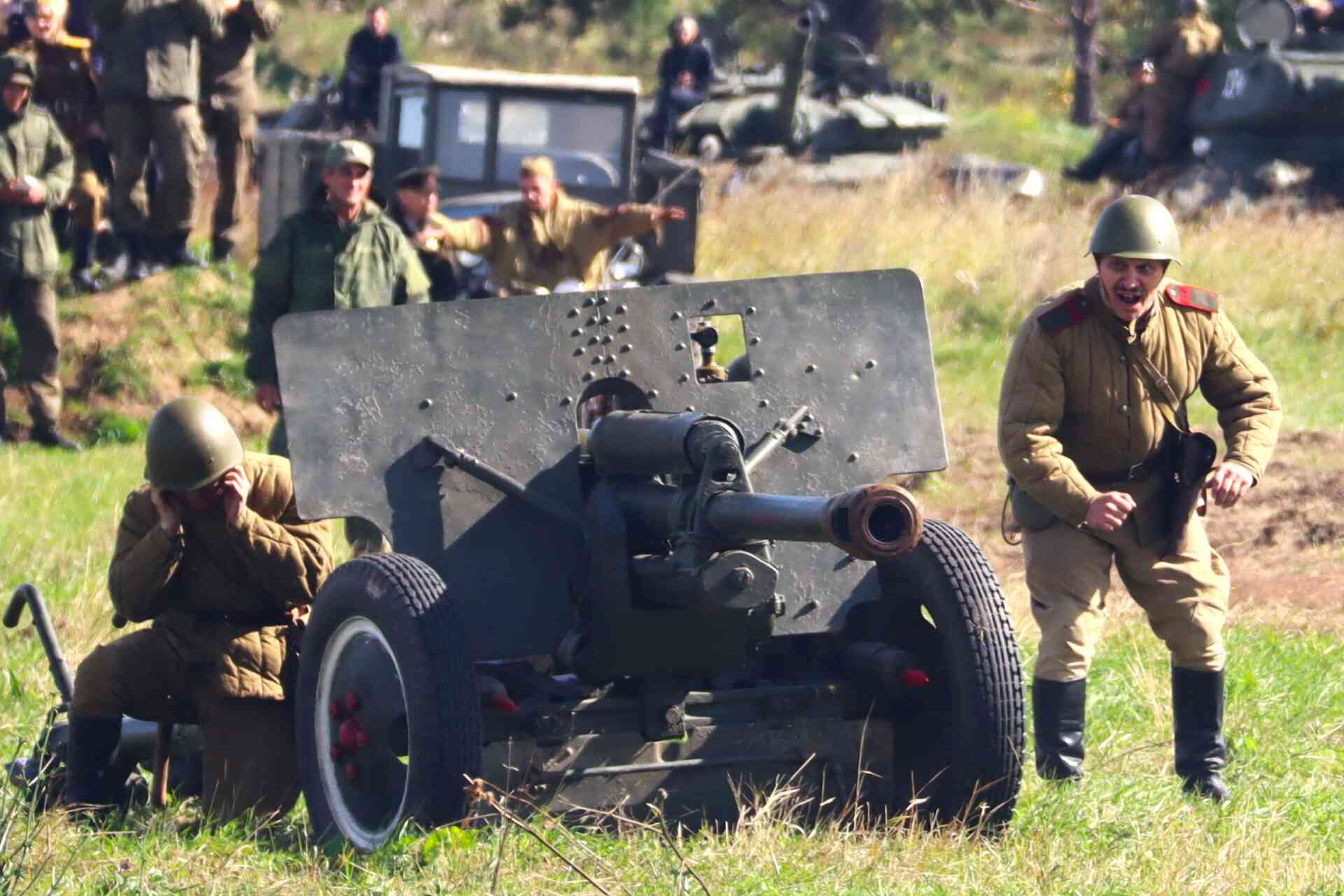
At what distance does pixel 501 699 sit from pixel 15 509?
529 centimetres

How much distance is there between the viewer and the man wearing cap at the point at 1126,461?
20.5ft

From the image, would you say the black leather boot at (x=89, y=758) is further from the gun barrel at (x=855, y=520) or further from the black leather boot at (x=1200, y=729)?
the black leather boot at (x=1200, y=729)

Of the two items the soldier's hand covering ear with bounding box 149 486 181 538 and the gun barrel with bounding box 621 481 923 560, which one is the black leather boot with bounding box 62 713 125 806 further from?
the gun barrel with bounding box 621 481 923 560

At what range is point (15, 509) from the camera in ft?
33.4

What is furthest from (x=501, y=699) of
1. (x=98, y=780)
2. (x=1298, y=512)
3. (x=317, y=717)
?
(x=1298, y=512)

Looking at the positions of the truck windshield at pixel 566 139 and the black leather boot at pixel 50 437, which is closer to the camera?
the black leather boot at pixel 50 437

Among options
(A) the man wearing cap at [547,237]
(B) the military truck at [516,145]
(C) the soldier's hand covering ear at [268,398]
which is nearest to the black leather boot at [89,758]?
(C) the soldier's hand covering ear at [268,398]

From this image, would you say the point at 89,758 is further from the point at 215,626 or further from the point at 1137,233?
the point at 1137,233

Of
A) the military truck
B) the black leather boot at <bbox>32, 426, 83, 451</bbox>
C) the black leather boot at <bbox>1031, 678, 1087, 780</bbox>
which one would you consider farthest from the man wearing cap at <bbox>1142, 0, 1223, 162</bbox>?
the black leather boot at <bbox>1031, 678, 1087, 780</bbox>

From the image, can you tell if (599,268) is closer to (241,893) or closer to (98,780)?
(98,780)

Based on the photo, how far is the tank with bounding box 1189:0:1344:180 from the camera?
19812 mm

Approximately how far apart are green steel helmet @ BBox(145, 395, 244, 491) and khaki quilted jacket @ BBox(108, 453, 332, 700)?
0.55ft

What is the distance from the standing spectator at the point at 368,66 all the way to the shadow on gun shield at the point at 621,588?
1402cm

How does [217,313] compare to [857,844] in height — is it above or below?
below
